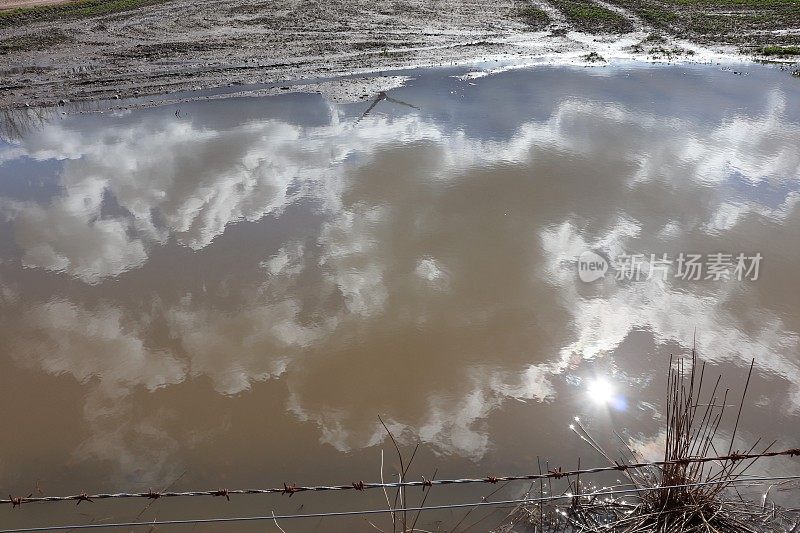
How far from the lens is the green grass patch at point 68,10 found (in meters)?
10.9

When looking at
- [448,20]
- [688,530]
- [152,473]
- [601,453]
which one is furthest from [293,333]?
[448,20]

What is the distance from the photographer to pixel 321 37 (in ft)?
33.1

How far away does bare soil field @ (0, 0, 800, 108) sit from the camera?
849 centimetres

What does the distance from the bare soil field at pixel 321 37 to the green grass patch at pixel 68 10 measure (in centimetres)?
4

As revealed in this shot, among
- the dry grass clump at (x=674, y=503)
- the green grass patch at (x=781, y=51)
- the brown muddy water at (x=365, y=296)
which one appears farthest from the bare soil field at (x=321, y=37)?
the dry grass clump at (x=674, y=503)

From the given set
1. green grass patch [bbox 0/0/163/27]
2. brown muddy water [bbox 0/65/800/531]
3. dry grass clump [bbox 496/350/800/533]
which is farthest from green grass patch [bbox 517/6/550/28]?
dry grass clump [bbox 496/350/800/533]

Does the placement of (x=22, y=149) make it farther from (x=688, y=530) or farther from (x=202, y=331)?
(x=688, y=530)

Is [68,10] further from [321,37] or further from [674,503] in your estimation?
[674,503]

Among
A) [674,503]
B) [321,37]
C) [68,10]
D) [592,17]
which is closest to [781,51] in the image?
[592,17]

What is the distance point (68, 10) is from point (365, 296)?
10703 millimetres

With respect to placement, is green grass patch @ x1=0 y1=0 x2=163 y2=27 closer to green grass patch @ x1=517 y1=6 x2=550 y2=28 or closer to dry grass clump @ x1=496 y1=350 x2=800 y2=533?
green grass patch @ x1=517 y1=6 x2=550 y2=28

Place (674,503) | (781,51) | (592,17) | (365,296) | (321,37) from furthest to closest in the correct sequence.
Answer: (592,17) < (321,37) < (781,51) < (365,296) < (674,503)

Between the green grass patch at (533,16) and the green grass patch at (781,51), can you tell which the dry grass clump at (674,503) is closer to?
the green grass patch at (781,51)

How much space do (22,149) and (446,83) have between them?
17.4 feet
